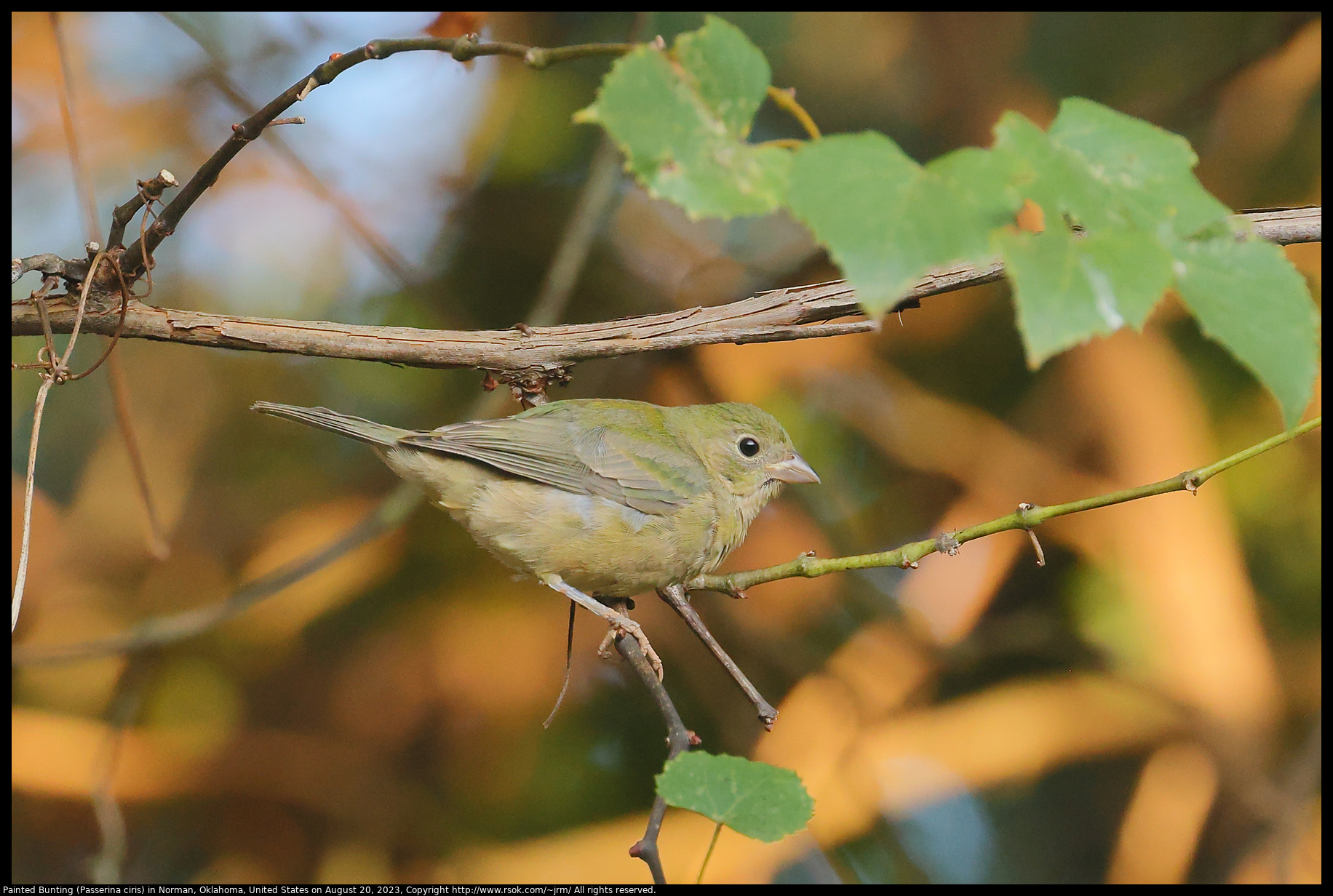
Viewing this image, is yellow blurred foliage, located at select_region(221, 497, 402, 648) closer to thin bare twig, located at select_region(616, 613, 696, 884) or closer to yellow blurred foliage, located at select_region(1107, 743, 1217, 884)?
thin bare twig, located at select_region(616, 613, 696, 884)

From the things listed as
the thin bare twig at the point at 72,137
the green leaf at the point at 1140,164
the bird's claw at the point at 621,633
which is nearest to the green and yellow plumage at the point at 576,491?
the bird's claw at the point at 621,633

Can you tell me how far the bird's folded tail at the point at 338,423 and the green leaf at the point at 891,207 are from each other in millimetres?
1338

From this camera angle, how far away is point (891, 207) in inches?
31.3

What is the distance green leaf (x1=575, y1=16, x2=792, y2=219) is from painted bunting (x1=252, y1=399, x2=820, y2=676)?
46.9 inches

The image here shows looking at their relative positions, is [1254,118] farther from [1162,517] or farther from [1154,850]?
[1154,850]

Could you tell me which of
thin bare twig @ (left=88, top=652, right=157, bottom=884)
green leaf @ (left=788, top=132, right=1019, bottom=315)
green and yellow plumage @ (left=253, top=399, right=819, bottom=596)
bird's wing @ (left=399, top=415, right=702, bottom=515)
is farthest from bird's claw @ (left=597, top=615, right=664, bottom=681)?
thin bare twig @ (left=88, top=652, right=157, bottom=884)

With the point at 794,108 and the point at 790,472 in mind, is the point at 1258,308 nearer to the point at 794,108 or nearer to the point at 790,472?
the point at 794,108

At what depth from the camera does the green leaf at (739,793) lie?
3.70ft

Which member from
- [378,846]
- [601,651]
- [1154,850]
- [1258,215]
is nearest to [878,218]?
[601,651]

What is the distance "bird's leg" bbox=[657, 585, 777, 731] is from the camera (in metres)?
1.67

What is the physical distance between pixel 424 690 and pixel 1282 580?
11.0ft

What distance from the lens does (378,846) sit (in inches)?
125

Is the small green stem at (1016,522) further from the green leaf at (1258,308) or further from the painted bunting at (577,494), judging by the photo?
the green leaf at (1258,308)

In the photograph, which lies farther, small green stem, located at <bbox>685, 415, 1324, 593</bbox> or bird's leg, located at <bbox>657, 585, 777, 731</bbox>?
bird's leg, located at <bbox>657, 585, 777, 731</bbox>
